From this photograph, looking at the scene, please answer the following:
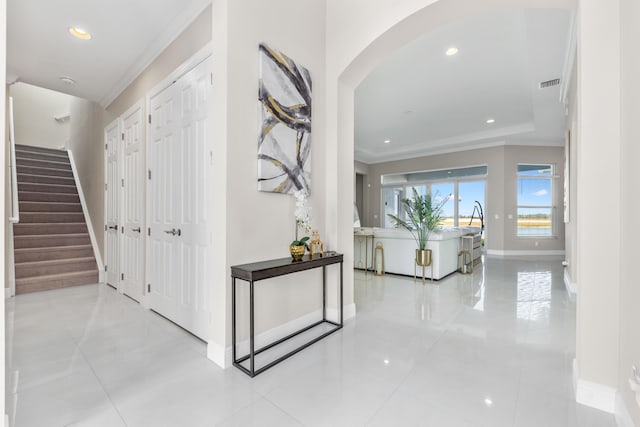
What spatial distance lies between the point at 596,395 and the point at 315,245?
2.04 meters

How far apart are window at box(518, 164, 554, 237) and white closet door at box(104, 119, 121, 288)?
9.00 m

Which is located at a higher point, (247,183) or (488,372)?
(247,183)

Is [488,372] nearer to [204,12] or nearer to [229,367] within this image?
[229,367]

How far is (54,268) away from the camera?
169 inches

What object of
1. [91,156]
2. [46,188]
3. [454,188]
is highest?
[91,156]

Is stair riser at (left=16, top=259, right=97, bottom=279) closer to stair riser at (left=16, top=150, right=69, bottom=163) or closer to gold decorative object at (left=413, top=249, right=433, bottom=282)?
stair riser at (left=16, top=150, right=69, bottom=163)

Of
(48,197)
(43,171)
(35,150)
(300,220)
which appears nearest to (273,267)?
(300,220)

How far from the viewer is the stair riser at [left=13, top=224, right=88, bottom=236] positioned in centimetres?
450

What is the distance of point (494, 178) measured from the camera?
7.90m

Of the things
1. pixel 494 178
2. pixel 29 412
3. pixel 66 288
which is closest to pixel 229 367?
pixel 29 412

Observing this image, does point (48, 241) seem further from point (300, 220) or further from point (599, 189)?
point (599, 189)

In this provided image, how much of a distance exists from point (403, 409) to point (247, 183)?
1761 mm

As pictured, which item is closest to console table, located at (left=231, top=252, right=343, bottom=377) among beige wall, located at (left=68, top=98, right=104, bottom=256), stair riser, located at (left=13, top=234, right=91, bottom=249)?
beige wall, located at (left=68, top=98, right=104, bottom=256)

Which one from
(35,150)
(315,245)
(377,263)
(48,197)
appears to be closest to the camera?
(315,245)
